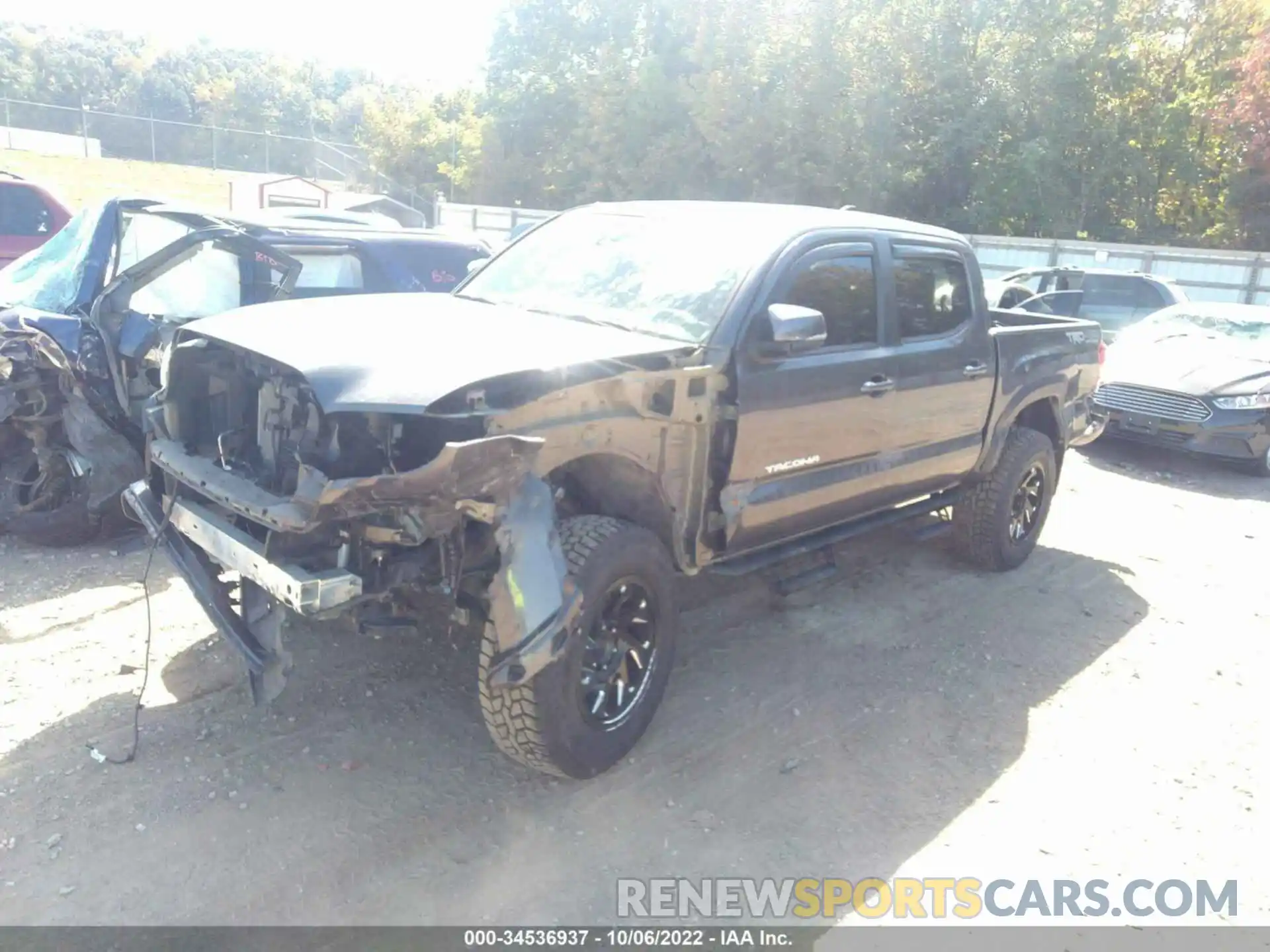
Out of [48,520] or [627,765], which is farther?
[48,520]

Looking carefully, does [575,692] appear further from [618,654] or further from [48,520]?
[48,520]

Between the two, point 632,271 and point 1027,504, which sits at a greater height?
point 632,271

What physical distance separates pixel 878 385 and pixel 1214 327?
311 inches

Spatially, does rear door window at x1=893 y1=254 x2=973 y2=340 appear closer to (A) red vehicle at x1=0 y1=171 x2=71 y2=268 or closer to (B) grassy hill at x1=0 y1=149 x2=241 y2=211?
(A) red vehicle at x1=0 y1=171 x2=71 y2=268

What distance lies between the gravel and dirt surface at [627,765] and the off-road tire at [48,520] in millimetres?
104

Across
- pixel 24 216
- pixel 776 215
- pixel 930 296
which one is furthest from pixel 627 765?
pixel 24 216

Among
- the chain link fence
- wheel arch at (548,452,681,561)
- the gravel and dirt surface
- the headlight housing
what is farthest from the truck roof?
the chain link fence

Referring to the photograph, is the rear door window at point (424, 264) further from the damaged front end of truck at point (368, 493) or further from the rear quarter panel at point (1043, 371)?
the rear quarter panel at point (1043, 371)

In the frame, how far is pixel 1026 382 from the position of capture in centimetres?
600

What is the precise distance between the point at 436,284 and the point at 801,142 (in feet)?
77.3

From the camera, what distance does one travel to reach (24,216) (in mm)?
10406

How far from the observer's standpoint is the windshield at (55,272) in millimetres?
A: 5734

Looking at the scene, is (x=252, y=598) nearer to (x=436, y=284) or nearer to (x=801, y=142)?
(x=436, y=284)

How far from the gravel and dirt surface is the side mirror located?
1613mm
